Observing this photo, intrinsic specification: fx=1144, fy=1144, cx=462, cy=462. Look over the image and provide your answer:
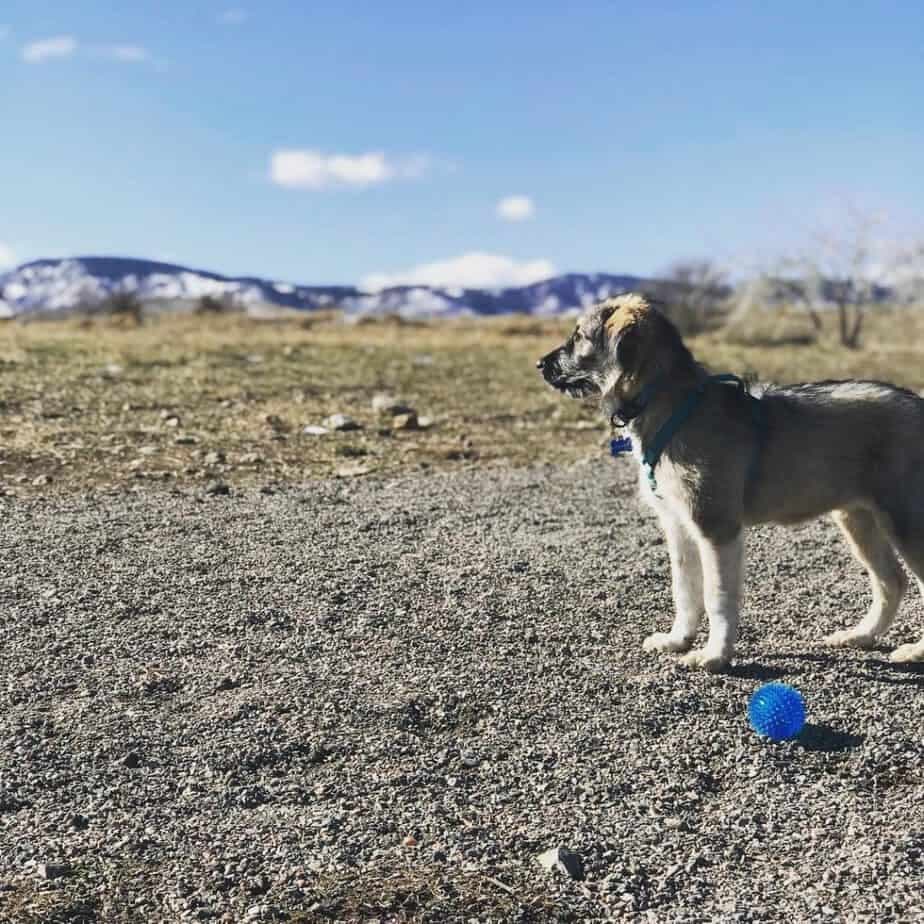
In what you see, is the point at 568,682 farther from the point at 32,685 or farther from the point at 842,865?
the point at 32,685

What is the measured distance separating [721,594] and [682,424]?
0.89m

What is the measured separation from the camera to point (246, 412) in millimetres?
14141

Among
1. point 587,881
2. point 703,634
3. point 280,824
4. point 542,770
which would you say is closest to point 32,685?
point 280,824

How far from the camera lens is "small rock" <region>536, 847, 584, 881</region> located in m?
A: 3.95

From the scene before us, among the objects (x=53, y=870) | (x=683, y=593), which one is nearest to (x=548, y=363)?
(x=683, y=593)

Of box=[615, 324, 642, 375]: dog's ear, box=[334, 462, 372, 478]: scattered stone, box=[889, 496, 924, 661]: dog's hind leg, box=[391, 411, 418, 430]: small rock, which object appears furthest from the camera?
box=[391, 411, 418, 430]: small rock

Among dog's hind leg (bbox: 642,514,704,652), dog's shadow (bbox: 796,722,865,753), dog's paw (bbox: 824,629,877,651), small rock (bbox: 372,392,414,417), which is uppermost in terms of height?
small rock (bbox: 372,392,414,417)

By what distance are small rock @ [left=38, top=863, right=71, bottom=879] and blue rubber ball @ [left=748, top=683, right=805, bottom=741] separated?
2.92 metres

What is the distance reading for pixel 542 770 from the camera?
4711mm

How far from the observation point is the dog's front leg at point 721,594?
575 centimetres

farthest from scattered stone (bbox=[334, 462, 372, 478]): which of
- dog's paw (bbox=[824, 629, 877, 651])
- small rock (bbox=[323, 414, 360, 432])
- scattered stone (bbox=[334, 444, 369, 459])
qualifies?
dog's paw (bbox=[824, 629, 877, 651])

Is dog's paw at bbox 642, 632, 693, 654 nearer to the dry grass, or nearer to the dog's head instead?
the dog's head

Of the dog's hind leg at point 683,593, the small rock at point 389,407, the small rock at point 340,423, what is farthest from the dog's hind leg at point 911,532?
the small rock at point 389,407

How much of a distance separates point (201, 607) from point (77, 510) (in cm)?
274
